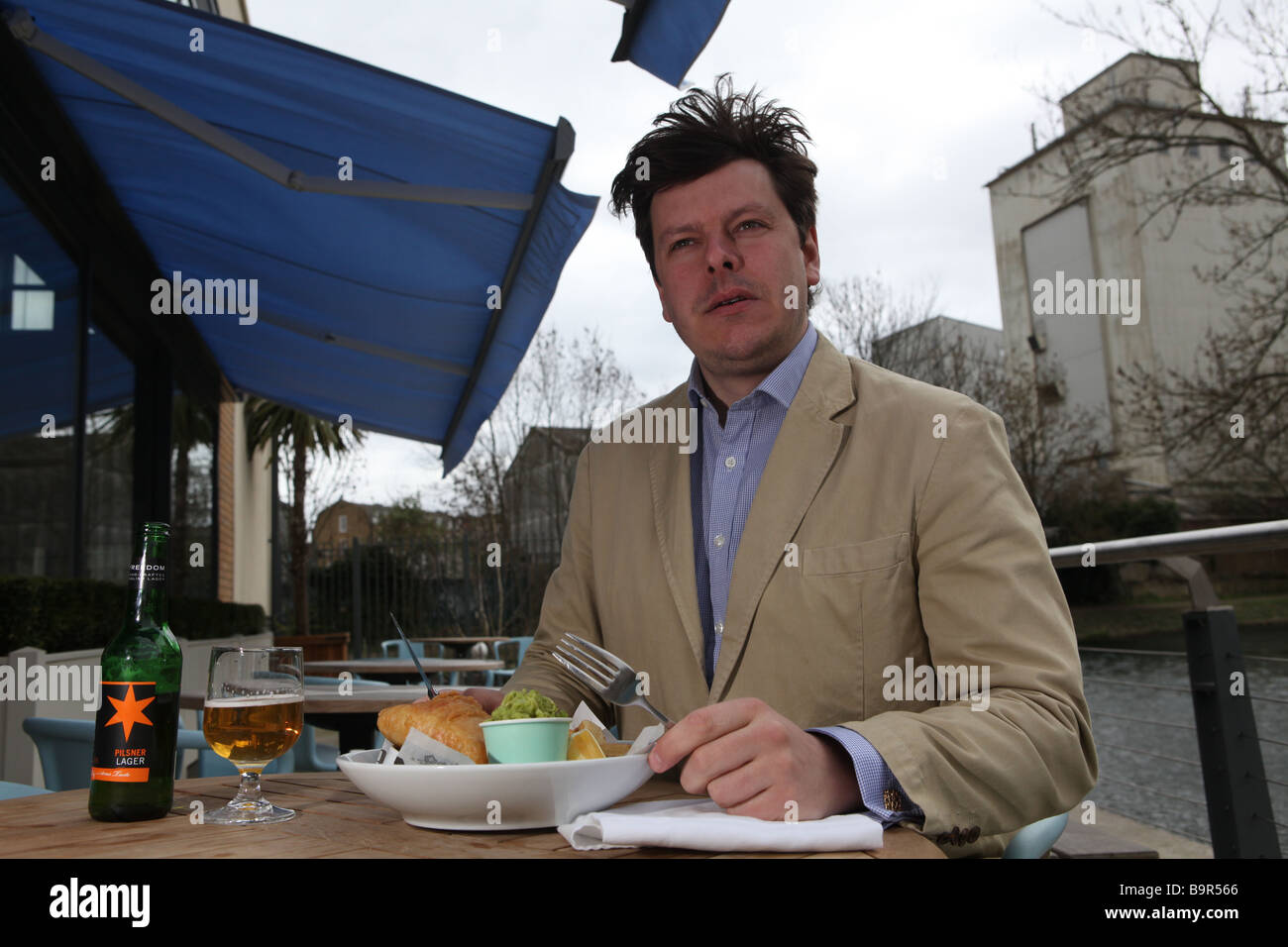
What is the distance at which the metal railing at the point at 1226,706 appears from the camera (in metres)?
2.58

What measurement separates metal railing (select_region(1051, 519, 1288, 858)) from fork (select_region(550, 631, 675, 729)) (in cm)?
186

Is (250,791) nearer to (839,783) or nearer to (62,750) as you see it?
(839,783)

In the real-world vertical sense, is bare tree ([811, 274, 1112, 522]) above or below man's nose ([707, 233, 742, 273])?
above

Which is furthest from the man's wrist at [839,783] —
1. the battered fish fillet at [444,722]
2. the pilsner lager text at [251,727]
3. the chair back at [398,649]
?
the chair back at [398,649]

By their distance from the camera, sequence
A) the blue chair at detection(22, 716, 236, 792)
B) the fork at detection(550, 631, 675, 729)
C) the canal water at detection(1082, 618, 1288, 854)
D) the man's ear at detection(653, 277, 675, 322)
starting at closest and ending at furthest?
1. the fork at detection(550, 631, 675, 729)
2. the man's ear at detection(653, 277, 675, 322)
3. the blue chair at detection(22, 716, 236, 792)
4. the canal water at detection(1082, 618, 1288, 854)

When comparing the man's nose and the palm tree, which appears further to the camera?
the palm tree

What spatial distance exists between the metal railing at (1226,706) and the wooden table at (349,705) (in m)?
2.16

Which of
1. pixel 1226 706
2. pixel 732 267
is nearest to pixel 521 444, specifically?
pixel 1226 706

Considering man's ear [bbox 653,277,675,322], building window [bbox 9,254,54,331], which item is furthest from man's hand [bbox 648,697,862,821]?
building window [bbox 9,254,54,331]

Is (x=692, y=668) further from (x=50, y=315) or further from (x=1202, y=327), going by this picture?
(x=1202, y=327)

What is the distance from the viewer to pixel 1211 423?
35.8 feet

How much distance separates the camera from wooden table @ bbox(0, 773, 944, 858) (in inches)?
33.1

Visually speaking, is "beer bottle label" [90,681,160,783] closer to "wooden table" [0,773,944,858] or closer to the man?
"wooden table" [0,773,944,858]

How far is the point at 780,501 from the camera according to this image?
149 centimetres
